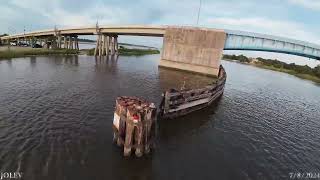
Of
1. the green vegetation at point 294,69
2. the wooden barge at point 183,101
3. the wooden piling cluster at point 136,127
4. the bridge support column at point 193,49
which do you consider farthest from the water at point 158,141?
the green vegetation at point 294,69

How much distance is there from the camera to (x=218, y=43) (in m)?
60.4

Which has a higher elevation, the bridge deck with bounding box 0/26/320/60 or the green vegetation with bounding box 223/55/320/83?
the bridge deck with bounding box 0/26/320/60

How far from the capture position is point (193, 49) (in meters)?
63.2

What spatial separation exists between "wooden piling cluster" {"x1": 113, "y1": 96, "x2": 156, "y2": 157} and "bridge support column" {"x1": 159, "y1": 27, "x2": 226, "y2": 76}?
44743mm

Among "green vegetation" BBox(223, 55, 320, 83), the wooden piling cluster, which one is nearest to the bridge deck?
"green vegetation" BBox(223, 55, 320, 83)

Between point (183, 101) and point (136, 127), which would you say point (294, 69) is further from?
point (136, 127)

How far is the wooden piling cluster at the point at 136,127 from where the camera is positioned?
51.6ft

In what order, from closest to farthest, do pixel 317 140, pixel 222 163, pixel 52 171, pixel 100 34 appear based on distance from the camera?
pixel 52 171, pixel 222 163, pixel 317 140, pixel 100 34

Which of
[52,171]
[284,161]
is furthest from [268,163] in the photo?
[52,171]

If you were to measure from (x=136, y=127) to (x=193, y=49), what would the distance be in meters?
50.2

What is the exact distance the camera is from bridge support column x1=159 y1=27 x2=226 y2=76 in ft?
197

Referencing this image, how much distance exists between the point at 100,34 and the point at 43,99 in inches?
2806

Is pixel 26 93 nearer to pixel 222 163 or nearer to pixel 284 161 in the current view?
pixel 222 163

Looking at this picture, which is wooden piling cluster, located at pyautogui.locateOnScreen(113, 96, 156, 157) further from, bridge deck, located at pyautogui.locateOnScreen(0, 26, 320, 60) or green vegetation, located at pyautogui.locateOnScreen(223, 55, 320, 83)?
green vegetation, located at pyautogui.locateOnScreen(223, 55, 320, 83)
